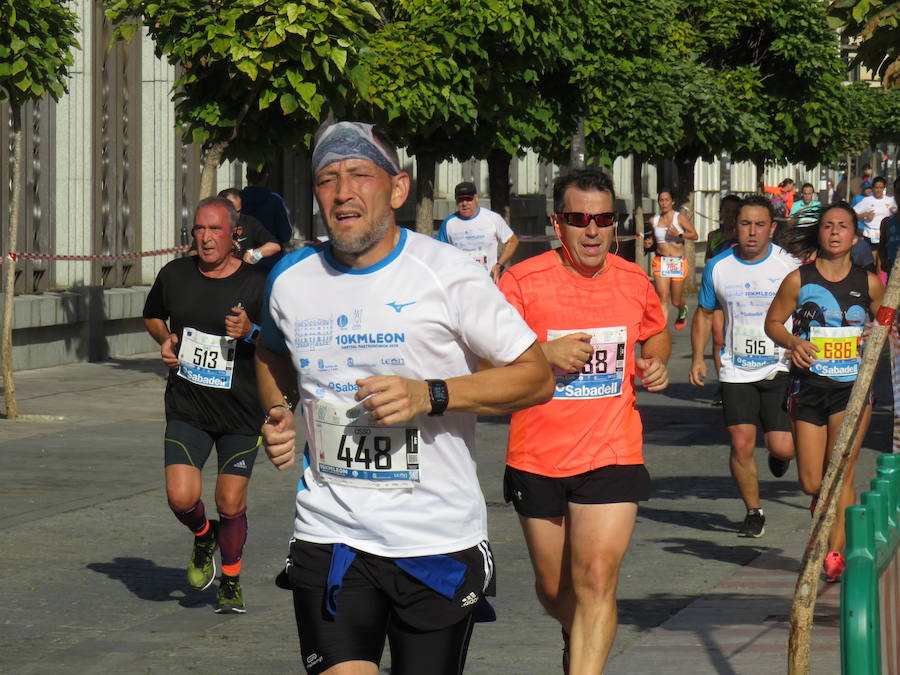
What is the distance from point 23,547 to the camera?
879 centimetres

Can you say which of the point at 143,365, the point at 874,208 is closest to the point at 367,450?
the point at 143,365

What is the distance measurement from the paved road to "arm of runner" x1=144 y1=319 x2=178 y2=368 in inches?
43.4

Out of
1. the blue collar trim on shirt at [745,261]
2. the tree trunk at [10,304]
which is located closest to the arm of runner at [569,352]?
the blue collar trim on shirt at [745,261]

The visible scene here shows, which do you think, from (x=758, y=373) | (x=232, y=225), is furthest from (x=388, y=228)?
(x=758, y=373)

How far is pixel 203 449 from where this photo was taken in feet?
25.6

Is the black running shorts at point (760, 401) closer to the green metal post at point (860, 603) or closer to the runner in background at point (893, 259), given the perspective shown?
the runner in background at point (893, 259)

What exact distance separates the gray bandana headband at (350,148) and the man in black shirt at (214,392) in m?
3.39

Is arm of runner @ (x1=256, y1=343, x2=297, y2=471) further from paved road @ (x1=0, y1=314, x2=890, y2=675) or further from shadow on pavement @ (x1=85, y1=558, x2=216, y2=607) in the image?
shadow on pavement @ (x1=85, y1=558, x2=216, y2=607)

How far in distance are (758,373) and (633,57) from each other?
18.3 metres

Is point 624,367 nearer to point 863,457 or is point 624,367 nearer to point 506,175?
point 863,457

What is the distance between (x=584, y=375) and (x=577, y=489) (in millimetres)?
400

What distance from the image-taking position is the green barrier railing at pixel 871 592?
134 inches

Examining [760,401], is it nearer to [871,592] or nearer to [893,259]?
[893,259]

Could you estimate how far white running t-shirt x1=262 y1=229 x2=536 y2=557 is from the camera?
164 inches
